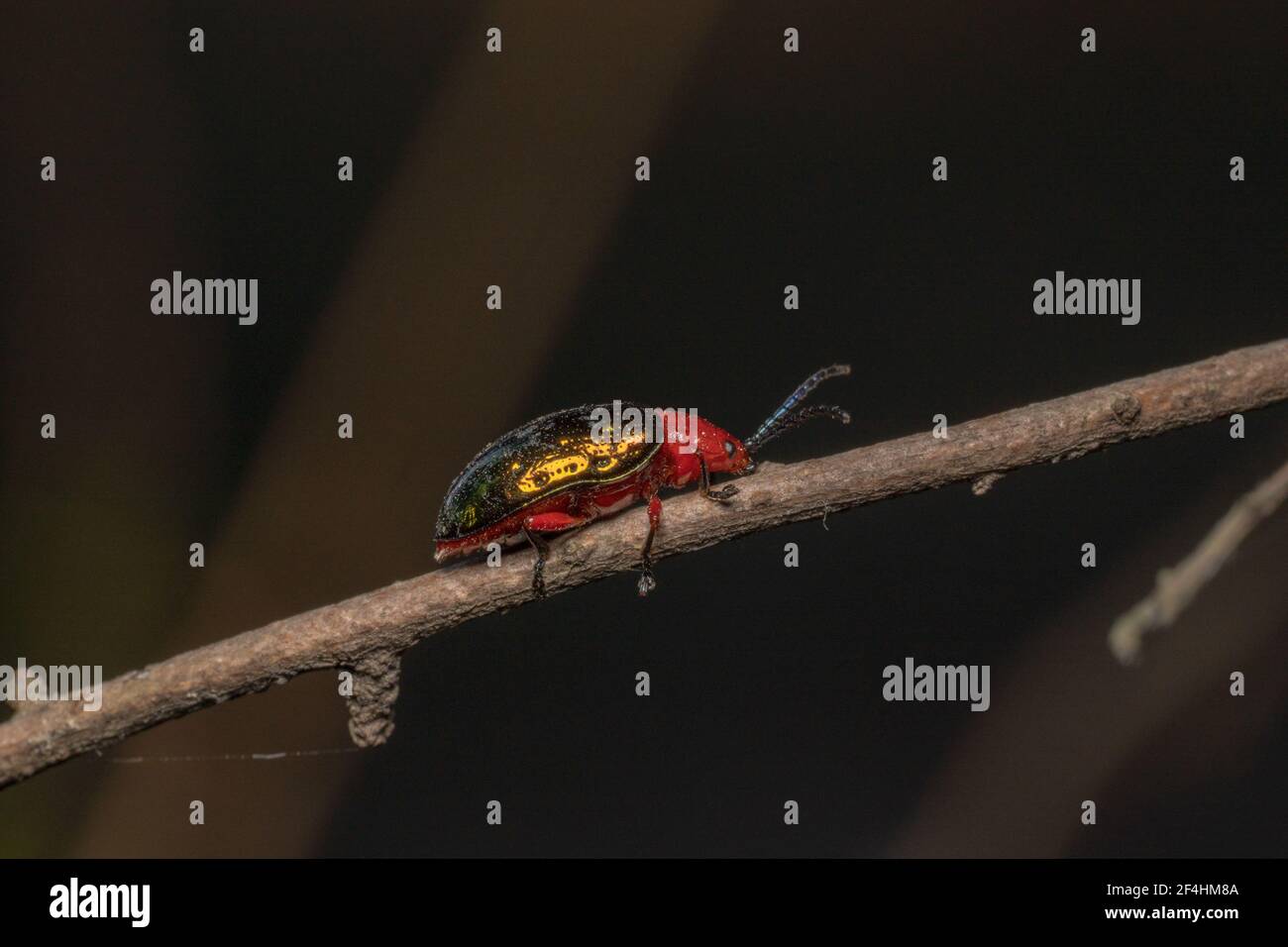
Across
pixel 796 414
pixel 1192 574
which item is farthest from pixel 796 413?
pixel 1192 574

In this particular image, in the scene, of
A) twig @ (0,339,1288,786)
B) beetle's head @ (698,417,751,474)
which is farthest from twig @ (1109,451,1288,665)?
beetle's head @ (698,417,751,474)

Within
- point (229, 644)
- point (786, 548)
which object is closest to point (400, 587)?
point (229, 644)

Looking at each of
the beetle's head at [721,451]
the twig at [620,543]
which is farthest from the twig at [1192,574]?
the beetle's head at [721,451]

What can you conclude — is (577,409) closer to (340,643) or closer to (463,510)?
(463,510)

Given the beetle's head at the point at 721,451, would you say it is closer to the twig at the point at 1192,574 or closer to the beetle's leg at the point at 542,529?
the beetle's leg at the point at 542,529

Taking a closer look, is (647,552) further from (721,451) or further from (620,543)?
(721,451)

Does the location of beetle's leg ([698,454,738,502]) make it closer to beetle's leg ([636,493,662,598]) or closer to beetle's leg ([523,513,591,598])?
beetle's leg ([636,493,662,598])
